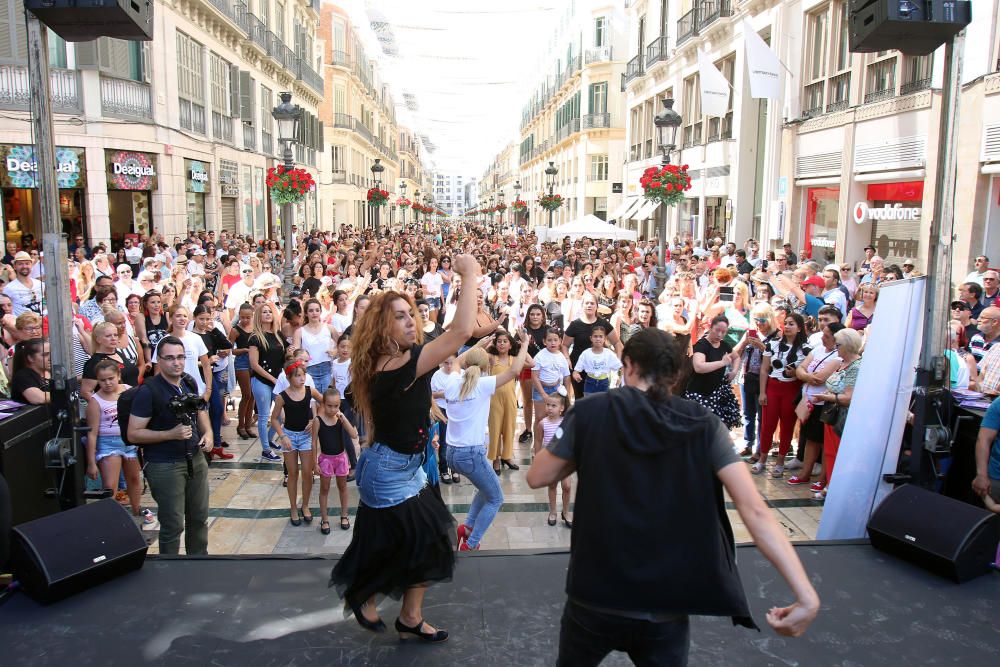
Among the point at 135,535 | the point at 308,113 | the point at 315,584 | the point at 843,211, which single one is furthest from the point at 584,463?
the point at 308,113

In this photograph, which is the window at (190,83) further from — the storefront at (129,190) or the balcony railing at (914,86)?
the balcony railing at (914,86)

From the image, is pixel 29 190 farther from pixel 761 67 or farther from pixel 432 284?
pixel 761 67

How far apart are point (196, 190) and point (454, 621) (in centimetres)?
2058

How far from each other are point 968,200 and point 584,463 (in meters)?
12.0

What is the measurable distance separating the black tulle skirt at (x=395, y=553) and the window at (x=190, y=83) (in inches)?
775

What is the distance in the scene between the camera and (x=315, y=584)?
405 centimetres

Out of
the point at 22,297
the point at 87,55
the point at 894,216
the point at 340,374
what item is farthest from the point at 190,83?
the point at 894,216

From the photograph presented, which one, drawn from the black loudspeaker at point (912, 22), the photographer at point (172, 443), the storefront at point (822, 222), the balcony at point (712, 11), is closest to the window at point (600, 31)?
the balcony at point (712, 11)

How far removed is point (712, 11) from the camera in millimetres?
23141

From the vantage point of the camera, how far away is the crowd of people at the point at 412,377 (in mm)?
3381

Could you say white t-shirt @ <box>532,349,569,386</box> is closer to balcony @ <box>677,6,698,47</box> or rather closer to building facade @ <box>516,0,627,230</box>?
balcony @ <box>677,6,698,47</box>

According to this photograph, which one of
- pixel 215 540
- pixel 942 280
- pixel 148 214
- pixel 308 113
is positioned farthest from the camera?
pixel 308 113

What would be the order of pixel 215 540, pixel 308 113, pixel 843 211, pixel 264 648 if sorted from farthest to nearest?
1. pixel 308 113
2. pixel 843 211
3. pixel 215 540
4. pixel 264 648

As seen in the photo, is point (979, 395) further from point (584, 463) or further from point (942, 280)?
point (584, 463)
